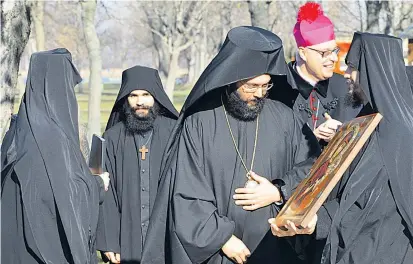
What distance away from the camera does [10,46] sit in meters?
8.30

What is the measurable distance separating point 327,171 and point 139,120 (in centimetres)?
271

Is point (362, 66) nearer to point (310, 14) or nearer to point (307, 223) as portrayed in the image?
point (307, 223)

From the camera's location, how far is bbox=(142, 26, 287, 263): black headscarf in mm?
5121

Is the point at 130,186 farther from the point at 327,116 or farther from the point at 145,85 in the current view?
the point at 327,116

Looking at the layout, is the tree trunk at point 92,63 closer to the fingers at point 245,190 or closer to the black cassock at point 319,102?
the black cassock at point 319,102

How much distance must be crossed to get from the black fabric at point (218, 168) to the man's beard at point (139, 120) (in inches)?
59.9

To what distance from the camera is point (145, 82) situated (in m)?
7.00

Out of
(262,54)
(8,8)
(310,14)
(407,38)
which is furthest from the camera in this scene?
(407,38)

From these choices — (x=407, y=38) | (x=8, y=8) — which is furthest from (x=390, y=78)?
(x=407, y=38)

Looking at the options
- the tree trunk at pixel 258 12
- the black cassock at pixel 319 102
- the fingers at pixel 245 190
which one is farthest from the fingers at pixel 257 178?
the tree trunk at pixel 258 12

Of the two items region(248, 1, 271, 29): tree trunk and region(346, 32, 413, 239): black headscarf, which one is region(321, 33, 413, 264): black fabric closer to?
region(346, 32, 413, 239): black headscarf

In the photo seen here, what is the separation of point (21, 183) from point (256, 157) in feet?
4.78

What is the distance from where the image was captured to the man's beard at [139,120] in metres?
6.91

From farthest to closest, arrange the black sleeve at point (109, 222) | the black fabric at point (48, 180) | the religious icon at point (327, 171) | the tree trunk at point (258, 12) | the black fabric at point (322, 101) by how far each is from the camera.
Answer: the tree trunk at point (258, 12)
the black sleeve at point (109, 222)
the black fabric at point (322, 101)
the black fabric at point (48, 180)
the religious icon at point (327, 171)
